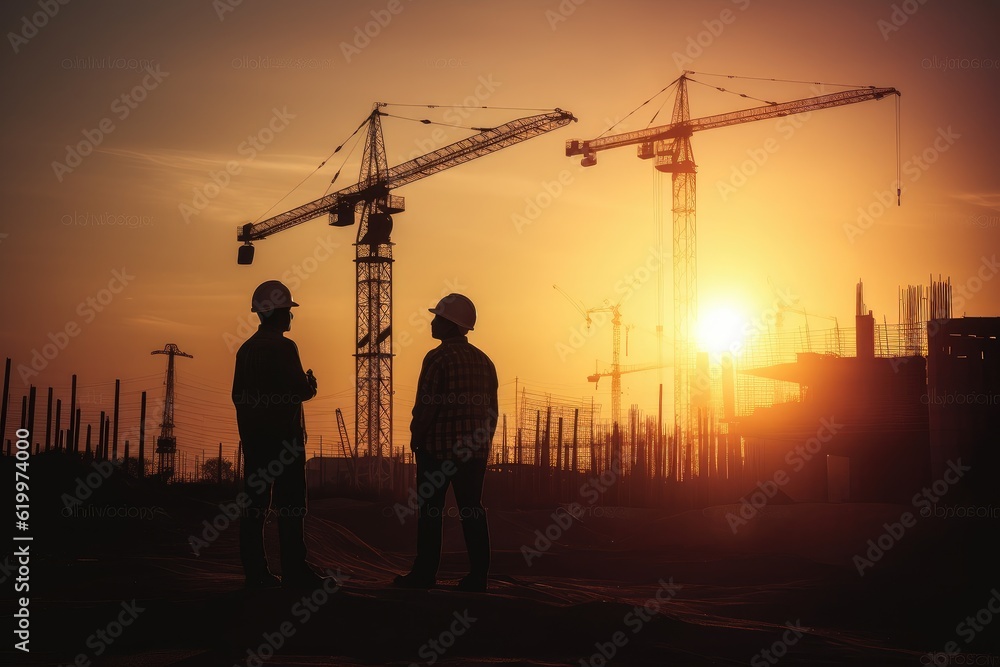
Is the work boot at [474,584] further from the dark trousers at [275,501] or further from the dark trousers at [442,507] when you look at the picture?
the dark trousers at [275,501]

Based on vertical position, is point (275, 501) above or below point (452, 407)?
below

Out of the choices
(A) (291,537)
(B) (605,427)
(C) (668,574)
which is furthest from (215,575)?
(B) (605,427)

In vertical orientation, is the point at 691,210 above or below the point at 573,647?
above

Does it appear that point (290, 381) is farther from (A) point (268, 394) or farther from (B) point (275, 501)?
(B) point (275, 501)

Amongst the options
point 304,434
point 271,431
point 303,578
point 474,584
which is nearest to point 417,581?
point 474,584

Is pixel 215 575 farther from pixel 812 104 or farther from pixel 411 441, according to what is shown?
pixel 812 104

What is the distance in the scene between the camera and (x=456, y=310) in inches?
244

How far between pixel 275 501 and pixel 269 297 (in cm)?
119

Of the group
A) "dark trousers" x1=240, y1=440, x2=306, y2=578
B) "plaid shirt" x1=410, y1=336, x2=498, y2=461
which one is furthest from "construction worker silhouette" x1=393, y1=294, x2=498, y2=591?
"dark trousers" x1=240, y1=440, x2=306, y2=578

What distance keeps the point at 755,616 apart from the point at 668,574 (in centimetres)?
362

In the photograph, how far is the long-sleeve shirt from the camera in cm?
580

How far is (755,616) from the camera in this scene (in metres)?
7.57

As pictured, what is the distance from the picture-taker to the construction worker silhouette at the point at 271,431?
18.7 ft

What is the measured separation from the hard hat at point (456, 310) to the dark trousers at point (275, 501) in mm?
1181
